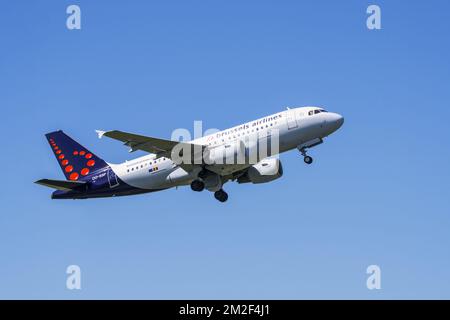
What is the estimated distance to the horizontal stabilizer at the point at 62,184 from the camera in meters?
55.0

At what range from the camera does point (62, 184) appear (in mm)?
55562

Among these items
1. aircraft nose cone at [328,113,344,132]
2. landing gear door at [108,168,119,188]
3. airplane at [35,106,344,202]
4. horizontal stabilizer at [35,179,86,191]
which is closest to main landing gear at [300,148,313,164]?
airplane at [35,106,344,202]

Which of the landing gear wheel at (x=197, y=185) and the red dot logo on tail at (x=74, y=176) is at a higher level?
the red dot logo on tail at (x=74, y=176)

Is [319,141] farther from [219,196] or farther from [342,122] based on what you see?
[219,196]

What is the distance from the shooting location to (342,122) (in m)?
52.1

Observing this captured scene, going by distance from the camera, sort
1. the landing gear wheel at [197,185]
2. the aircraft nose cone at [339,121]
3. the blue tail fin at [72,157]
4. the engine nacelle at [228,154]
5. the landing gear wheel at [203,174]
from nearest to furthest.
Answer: the engine nacelle at [228,154] < the aircraft nose cone at [339,121] < the landing gear wheel at [203,174] < the landing gear wheel at [197,185] < the blue tail fin at [72,157]

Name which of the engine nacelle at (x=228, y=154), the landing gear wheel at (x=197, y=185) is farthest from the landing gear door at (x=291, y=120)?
the landing gear wheel at (x=197, y=185)

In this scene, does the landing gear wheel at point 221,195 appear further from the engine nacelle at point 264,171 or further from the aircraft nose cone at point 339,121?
the aircraft nose cone at point 339,121

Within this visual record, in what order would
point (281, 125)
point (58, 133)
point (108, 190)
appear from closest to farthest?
point (281, 125), point (108, 190), point (58, 133)

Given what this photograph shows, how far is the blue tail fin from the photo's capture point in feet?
190

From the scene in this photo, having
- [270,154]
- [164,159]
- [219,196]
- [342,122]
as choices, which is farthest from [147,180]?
[342,122]

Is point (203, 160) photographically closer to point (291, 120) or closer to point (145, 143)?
point (145, 143)

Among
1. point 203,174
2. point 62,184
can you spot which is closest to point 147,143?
point 203,174

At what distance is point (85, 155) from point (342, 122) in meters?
19.2
